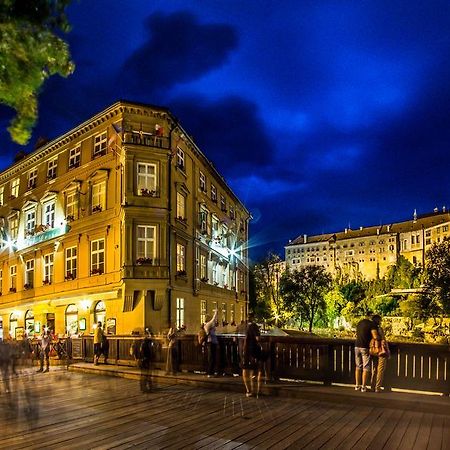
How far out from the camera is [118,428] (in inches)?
336

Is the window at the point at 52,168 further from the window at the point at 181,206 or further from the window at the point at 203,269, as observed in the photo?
the window at the point at 203,269

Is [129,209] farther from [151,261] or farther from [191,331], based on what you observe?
[191,331]

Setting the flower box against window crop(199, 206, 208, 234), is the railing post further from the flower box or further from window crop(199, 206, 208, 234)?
window crop(199, 206, 208, 234)

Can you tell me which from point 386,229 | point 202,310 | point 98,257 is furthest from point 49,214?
point 386,229

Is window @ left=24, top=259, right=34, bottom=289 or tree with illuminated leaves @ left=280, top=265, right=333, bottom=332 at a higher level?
window @ left=24, top=259, right=34, bottom=289

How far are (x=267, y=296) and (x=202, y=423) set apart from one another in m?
67.3

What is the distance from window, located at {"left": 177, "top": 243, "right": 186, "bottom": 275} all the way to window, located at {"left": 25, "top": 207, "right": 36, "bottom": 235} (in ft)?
41.4

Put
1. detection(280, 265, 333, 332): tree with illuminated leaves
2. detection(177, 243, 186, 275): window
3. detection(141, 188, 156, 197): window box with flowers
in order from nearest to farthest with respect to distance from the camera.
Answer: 1. detection(141, 188, 156, 197): window box with flowers
2. detection(177, 243, 186, 275): window
3. detection(280, 265, 333, 332): tree with illuminated leaves

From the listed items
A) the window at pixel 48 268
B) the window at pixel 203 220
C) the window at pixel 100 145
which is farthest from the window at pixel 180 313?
the window at pixel 100 145

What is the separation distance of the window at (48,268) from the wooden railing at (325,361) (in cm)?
1940

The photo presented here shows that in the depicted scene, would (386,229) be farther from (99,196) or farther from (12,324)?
(99,196)

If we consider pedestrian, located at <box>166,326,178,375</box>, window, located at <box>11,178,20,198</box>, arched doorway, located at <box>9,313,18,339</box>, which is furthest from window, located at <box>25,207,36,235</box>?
pedestrian, located at <box>166,326,178,375</box>

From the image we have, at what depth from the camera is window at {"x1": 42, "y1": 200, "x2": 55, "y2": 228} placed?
33797 mm

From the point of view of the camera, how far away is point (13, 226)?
39562 mm
